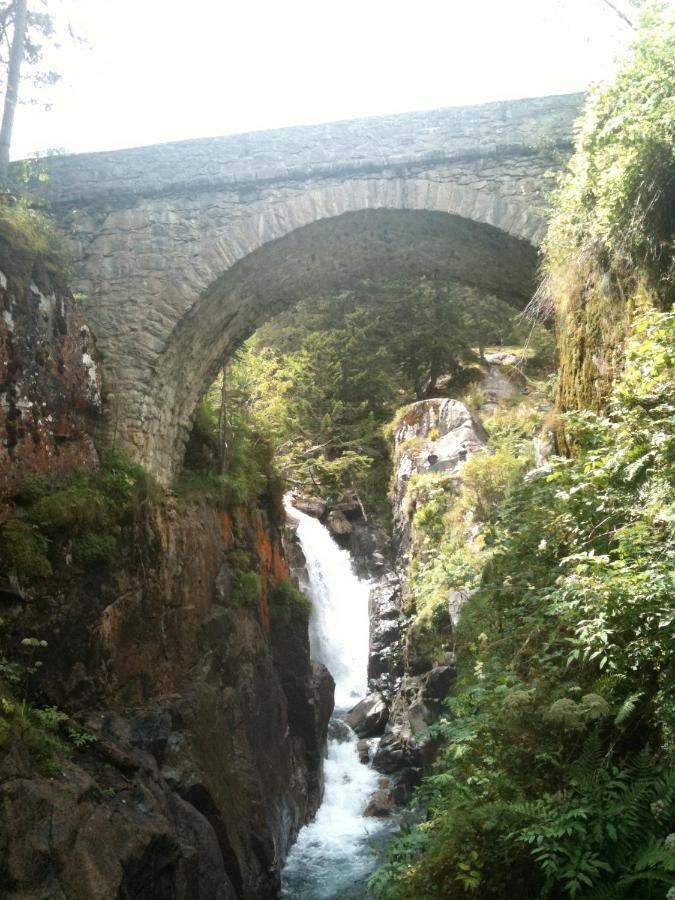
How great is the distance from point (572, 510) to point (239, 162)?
20.2 ft

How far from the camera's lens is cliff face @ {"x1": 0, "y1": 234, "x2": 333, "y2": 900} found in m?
3.98

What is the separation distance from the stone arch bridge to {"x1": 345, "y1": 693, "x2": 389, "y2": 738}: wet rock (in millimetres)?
6085

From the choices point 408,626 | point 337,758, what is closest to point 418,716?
point 408,626

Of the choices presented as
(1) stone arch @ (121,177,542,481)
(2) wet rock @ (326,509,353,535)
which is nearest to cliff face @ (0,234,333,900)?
(1) stone arch @ (121,177,542,481)

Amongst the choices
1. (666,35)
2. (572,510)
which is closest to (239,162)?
(666,35)

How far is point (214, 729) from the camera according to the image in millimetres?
6734

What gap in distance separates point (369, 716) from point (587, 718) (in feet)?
29.5

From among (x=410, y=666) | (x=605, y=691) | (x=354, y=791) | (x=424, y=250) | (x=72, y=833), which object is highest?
(x=424, y=250)

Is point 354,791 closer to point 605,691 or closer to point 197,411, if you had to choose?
point 197,411

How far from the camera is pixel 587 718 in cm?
339

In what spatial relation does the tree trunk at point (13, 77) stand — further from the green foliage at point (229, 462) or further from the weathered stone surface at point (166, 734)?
the weathered stone surface at point (166, 734)

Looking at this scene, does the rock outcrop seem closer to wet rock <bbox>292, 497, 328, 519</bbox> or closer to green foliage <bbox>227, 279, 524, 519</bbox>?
green foliage <bbox>227, 279, 524, 519</bbox>

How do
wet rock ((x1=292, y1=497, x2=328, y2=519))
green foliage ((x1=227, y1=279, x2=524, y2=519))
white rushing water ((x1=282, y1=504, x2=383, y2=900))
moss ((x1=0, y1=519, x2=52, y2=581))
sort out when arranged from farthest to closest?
1. green foliage ((x1=227, y1=279, x2=524, y2=519))
2. wet rock ((x1=292, y1=497, x2=328, y2=519))
3. white rushing water ((x1=282, y1=504, x2=383, y2=900))
4. moss ((x1=0, y1=519, x2=52, y2=581))

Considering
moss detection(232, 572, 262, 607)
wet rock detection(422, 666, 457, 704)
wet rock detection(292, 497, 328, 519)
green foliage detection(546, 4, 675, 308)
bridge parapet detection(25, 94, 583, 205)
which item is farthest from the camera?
wet rock detection(292, 497, 328, 519)
